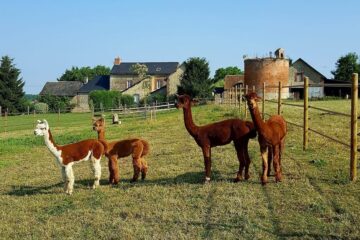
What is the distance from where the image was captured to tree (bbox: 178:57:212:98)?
179ft

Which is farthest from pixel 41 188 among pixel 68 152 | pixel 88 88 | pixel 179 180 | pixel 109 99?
pixel 88 88

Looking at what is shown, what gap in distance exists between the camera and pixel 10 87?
6209 centimetres

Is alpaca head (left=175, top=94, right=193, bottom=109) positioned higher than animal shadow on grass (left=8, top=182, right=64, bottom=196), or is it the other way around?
alpaca head (left=175, top=94, right=193, bottom=109)

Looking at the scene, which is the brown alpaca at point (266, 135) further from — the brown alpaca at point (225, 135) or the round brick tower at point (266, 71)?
the round brick tower at point (266, 71)

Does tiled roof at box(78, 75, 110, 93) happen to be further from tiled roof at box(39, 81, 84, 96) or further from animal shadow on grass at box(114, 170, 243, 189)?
animal shadow on grass at box(114, 170, 243, 189)

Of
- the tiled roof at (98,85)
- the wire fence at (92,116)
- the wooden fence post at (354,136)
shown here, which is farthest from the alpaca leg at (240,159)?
the tiled roof at (98,85)

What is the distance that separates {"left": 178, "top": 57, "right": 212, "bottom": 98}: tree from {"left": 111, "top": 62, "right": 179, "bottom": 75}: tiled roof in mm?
15522

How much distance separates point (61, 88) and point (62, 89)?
57 centimetres

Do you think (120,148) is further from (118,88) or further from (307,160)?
(118,88)

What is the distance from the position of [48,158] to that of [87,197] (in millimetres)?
6645

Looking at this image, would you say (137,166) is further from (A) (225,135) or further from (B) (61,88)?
(B) (61,88)

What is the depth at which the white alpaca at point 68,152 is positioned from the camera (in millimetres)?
8156

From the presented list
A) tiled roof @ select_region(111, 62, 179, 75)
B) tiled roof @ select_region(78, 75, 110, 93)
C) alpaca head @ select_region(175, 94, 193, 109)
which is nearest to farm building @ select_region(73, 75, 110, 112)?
tiled roof @ select_region(78, 75, 110, 93)

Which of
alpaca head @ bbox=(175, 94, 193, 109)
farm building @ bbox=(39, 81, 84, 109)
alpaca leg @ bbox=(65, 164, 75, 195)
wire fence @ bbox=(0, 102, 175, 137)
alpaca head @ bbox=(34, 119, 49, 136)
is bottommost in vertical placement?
wire fence @ bbox=(0, 102, 175, 137)
